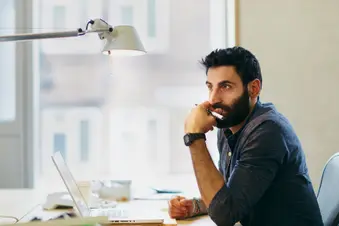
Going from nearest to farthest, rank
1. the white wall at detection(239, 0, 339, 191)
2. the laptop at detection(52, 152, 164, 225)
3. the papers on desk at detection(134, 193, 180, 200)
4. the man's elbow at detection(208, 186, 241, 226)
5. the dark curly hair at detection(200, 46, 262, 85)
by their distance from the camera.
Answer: the man's elbow at detection(208, 186, 241, 226) → the laptop at detection(52, 152, 164, 225) → the dark curly hair at detection(200, 46, 262, 85) → the papers on desk at detection(134, 193, 180, 200) → the white wall at detection(239, 0, 339, 191)

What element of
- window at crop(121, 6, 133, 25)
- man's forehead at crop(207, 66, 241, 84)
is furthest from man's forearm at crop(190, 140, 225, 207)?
window at crop(121, 6, 133, 25)

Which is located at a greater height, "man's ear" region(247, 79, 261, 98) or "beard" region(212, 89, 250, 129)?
"man's ear" region(247, 79, 261, 98)

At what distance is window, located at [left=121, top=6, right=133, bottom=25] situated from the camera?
2.52 meters

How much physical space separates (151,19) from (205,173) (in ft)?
4.58

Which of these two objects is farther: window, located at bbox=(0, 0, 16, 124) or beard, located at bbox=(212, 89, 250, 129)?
window, located at bbox=(0, 0, 16, 124)

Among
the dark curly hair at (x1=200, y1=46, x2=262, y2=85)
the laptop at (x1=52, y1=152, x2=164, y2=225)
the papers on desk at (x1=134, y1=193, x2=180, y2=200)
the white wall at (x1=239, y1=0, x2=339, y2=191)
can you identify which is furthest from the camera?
the white wall at (x1=239, y1=0, x2=339, y2=191)

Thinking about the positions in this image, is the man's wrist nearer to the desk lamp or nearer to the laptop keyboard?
the laptop keyboard

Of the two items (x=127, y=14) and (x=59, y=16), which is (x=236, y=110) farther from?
(x=59, y=16)

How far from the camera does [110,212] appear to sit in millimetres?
1588

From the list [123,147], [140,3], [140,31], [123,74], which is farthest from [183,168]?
[140,3]

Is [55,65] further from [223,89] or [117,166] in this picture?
[223,89]

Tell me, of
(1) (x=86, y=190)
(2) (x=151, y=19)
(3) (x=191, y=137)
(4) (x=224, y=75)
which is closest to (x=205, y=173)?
(3) (x=191, y=137)

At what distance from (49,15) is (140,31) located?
22.1 inches

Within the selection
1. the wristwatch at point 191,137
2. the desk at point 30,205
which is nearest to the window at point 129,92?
the desk at point 30,205
